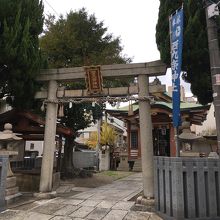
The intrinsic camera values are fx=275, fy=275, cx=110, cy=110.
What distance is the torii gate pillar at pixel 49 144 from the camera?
1072cm

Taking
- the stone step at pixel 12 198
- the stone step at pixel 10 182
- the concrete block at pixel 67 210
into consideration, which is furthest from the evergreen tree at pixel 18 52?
the concrete block at pixel 67 210

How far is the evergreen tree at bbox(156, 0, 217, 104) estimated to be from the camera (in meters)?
8.97

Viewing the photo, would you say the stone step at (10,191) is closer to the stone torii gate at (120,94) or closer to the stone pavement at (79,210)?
the stone pavement at (79,210)

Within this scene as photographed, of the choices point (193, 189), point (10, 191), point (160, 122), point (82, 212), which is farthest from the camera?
point (160, 122)

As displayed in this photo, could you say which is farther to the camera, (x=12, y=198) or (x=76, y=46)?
(x=76, y=46)

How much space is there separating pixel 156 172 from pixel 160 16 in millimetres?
5464

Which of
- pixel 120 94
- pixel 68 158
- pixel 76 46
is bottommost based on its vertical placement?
pixel 68 158

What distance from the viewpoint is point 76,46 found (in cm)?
1586

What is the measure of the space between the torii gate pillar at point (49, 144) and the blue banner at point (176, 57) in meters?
5.14

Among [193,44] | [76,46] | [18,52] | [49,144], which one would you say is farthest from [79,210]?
[76,46]

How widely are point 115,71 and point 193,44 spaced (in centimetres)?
310

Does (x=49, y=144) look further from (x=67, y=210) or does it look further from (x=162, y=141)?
(x=162, y=141)

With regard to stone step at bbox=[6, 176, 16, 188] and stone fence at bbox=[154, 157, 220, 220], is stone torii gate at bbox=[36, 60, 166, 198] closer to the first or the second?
stone step at bbox=[6, 176, 16, 188]

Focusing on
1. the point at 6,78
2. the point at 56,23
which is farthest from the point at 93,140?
the point at 6,78
